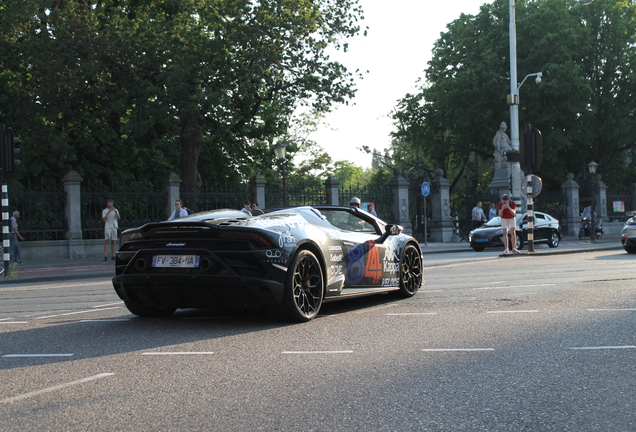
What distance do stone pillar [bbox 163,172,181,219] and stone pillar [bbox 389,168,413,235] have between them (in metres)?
10.5

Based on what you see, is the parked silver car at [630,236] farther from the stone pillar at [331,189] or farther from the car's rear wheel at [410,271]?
the stone pillar at [331,189]

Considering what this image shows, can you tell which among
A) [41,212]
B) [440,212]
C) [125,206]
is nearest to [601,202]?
[440,212]

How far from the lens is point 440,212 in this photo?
34.5 meters

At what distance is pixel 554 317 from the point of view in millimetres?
7750

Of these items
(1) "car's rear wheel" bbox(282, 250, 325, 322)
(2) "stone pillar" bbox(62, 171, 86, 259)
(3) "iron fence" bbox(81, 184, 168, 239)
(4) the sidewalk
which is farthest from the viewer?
(3) "iron fence" bbox(81, 184, 168, 239)

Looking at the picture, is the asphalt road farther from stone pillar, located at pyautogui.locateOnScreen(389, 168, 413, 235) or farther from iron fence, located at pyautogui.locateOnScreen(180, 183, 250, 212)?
stone pillar, located at pyautogui.locateOnScreen(389, 168, 413, 235)

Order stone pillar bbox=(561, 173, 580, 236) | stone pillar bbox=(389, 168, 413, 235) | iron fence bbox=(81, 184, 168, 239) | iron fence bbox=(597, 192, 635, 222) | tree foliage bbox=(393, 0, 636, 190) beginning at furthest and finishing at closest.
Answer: iron fence bbox=(597, 192, 635, 222) → tree foliage bbox=(393, 0, 636, 190) → stone pillar bbox=(561, 173, 580, 236) → stone pillar bbox=(389, 168, 413, 235) → iron fence bbox=(81, 184, 168, 239)

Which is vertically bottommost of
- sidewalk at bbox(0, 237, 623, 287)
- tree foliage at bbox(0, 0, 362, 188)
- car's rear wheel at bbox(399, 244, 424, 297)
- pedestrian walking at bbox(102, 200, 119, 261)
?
sidewalk at bbox(0, 237, 623, 287)

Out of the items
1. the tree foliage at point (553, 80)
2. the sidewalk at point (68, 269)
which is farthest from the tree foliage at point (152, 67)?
the tree foliage at point (553, 80)

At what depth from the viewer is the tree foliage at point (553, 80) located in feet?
139

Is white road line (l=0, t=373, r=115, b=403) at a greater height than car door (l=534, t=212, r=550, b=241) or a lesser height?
lesser

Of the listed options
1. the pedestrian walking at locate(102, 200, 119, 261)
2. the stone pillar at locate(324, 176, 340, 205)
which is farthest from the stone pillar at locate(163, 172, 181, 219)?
the stone pillar at locate(324, 176, 340, 205)

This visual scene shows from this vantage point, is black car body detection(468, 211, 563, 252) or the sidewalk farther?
black car body detection(468, 211, 563, 252)

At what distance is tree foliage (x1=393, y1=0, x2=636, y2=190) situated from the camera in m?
42.2
